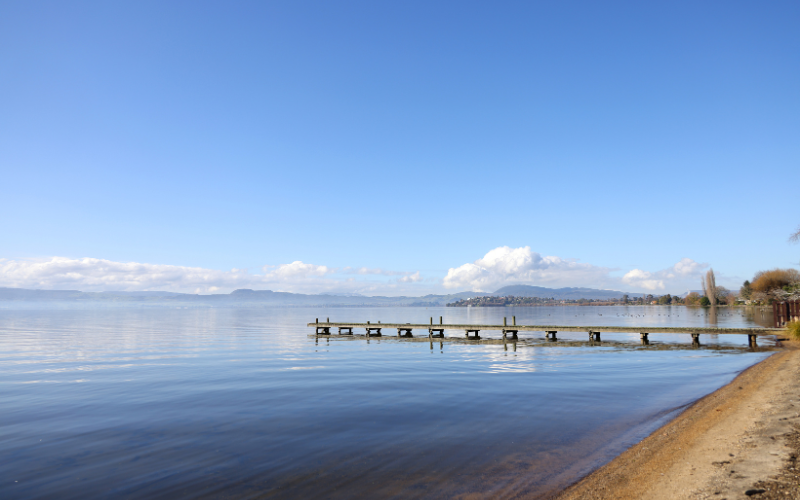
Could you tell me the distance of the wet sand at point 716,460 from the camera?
8.47m

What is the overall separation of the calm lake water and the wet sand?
104cm

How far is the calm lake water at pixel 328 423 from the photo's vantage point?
11430 millimetres

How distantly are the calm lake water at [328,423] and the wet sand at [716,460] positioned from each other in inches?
41.0

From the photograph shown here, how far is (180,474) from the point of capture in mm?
11898

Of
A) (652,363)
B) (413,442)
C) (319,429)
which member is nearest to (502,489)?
(413,442)

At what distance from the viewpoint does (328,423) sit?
17.0 metres

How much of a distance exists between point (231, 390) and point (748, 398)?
927 inches

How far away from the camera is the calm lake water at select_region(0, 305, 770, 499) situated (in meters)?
Answer: 11.4

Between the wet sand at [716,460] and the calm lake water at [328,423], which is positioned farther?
the calm lake water at [328,423]

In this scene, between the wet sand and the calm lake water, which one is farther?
the calm lake water

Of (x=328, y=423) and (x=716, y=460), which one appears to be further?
(x=328, y=423)

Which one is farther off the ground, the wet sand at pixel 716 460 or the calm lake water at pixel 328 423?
the wet sand at pixel 716 460

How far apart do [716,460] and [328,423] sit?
1213 cm

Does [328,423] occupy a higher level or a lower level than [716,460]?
lower
